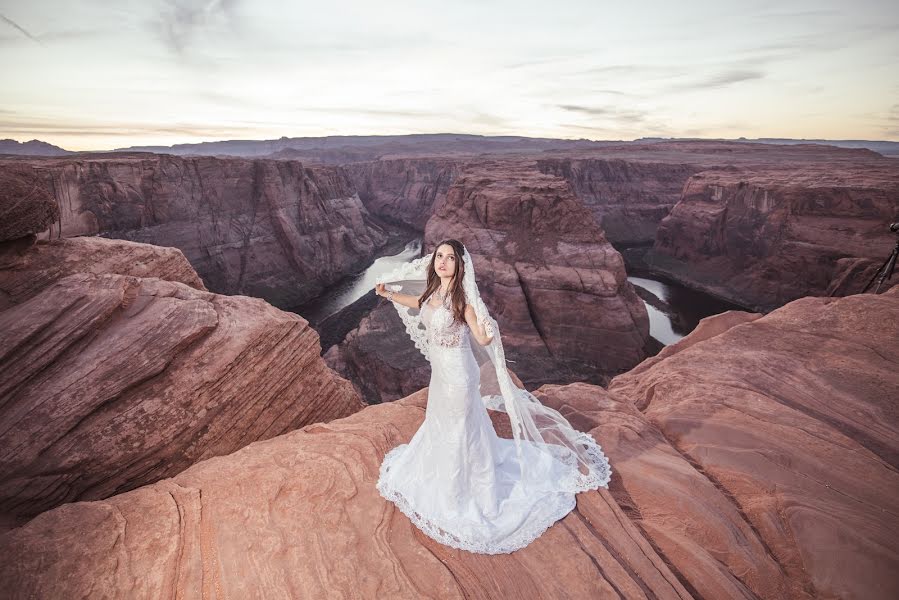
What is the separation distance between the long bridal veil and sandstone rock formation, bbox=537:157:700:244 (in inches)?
2258

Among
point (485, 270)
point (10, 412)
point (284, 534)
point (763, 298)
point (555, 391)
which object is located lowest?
point (763, 298)

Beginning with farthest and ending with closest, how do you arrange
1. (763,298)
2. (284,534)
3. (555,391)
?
1. (763,298)
2. (555,391)
3. (284,534)

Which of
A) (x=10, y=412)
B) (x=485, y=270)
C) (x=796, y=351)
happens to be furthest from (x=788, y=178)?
(x=10, y=412)

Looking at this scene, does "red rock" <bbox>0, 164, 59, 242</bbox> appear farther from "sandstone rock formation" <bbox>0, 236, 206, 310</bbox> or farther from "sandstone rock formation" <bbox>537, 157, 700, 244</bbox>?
"sandstone rock formation" <bbox>537, 157, 700, 244</bbox>

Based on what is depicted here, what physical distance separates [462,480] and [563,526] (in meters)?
1.14

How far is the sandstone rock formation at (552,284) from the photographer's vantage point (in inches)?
915

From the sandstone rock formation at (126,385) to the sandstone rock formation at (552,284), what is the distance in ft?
56.0

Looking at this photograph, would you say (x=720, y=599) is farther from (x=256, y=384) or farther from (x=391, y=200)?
(x=391, y=200)

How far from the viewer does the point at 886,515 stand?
4531mm

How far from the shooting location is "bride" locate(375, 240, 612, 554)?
4.14m

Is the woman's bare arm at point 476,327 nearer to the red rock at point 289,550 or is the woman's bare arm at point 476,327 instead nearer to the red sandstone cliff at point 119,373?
the red rock at point 289,550

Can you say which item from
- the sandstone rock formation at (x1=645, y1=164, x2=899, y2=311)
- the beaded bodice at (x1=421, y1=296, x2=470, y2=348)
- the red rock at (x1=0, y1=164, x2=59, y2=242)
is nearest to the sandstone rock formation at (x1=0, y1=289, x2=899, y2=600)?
the beaded bodice at (x1=421, y1=296, x2=470, y2=348)

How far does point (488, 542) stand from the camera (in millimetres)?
3986

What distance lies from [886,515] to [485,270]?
891 inches
